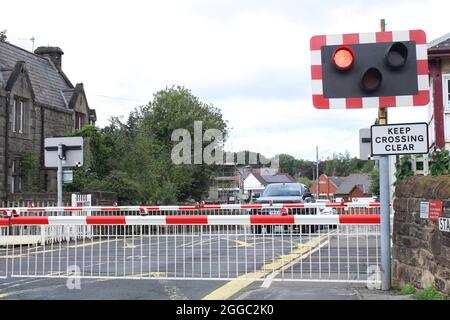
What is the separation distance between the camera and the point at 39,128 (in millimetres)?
32438

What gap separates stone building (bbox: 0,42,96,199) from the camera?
95.3 ft

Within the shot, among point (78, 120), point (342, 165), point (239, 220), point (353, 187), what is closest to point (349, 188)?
point (353, 187)

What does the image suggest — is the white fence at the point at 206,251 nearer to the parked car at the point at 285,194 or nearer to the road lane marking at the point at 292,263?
the road lane marking at the point at 292,263

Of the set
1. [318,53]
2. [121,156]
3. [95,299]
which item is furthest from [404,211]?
[121,156]

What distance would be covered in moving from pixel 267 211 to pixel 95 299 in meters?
9.49

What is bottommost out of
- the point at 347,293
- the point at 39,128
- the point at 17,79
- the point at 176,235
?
the point at 347,293

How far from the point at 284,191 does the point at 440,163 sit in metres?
12.4

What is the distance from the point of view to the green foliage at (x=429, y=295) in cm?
625

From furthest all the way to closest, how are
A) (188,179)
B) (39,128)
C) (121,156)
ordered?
1. (188,179)
2. (39,128)
3. (121,156)

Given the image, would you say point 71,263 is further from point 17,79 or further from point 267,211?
point 17,79

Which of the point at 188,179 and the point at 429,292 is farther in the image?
the point at 188,179

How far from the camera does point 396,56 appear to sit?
7.14m

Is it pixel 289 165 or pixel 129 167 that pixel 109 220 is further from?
pixel 289 165
